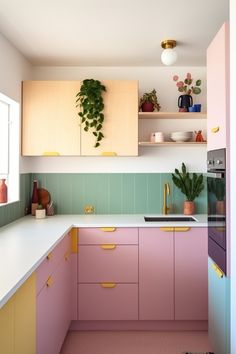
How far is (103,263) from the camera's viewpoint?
2680 millimetres

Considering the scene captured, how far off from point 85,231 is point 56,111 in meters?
1.17

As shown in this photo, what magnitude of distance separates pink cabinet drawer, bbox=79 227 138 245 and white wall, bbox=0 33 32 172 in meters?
0.93

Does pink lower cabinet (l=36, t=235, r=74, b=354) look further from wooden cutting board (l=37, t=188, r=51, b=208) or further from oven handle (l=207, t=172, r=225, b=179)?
oven handle (l=207, t=172, r=225, b=179)

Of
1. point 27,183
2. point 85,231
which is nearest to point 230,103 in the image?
point 85,231

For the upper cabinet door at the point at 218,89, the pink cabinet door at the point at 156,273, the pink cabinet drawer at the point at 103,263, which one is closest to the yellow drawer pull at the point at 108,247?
the pink cabinet drawer at the point at 103,263

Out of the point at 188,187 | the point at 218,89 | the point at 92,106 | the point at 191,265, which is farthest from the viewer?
the point at 188,187

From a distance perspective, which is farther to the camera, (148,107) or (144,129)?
(144,129)

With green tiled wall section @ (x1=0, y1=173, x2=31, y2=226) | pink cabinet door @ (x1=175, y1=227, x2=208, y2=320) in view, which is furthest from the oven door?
green tiled wall section @ (x1=0, y1=173, x2=31, y2=226)

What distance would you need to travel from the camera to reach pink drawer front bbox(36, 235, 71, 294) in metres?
1.70

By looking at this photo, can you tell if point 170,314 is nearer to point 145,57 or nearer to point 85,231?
point 85,231

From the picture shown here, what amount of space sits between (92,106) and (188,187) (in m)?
1.25

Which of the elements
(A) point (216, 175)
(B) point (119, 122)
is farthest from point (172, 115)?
(A) point (216, 175)

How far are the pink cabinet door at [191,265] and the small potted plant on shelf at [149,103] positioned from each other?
1.24 meters

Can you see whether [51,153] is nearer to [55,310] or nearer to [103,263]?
[103,263]
